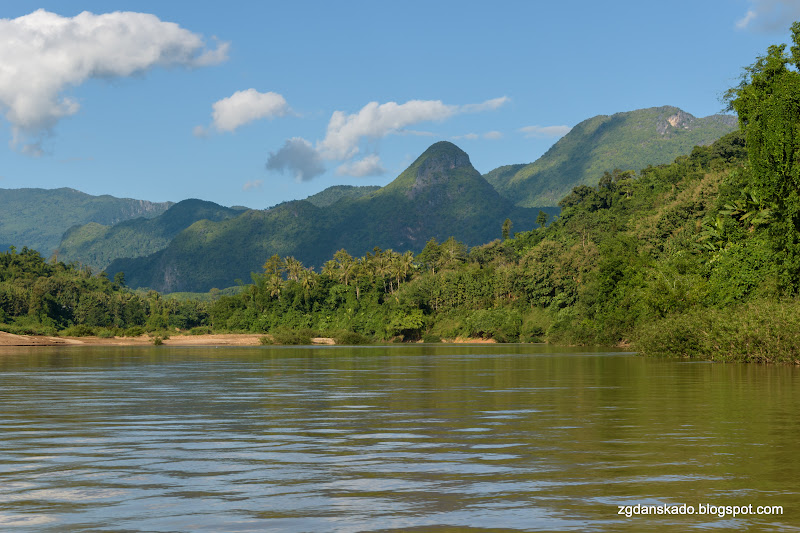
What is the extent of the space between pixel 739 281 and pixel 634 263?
4264 cm

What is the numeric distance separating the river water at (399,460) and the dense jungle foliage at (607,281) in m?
24.8

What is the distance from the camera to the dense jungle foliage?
52.7 metres

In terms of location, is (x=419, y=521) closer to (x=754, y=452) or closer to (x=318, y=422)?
(x=754, y=452)

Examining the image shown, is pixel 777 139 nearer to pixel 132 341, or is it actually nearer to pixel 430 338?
pixel 430 338

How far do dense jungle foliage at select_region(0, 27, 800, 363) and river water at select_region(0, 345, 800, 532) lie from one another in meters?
24.8

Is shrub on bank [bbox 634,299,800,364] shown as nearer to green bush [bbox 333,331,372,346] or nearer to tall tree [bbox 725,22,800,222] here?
tall tree [bbox 725,22,800,222]

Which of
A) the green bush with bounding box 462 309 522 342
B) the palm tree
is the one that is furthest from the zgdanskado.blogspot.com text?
the palm tree

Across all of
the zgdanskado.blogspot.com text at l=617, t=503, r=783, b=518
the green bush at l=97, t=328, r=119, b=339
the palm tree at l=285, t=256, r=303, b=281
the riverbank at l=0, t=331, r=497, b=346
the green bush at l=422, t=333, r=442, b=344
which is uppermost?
the palm tree at l=285, t=256, r=303, b=281

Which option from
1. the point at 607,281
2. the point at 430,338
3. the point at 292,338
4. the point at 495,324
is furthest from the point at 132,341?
the point at 607,281

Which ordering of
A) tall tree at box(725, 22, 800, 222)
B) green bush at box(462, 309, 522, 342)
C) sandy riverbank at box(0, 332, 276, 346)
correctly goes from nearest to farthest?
tall tree at box(725, 22, 800, 222) → sandy riverbank at box(0, 332, 276, 346) → green bush at box(462, 309, 522, 342)

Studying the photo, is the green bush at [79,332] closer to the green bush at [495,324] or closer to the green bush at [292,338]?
the green bush at [292,338]

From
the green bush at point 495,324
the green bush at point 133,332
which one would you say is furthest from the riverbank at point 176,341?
the green bush at point 495,324

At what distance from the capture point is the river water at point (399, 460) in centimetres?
952

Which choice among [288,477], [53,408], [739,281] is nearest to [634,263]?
[739,281]
